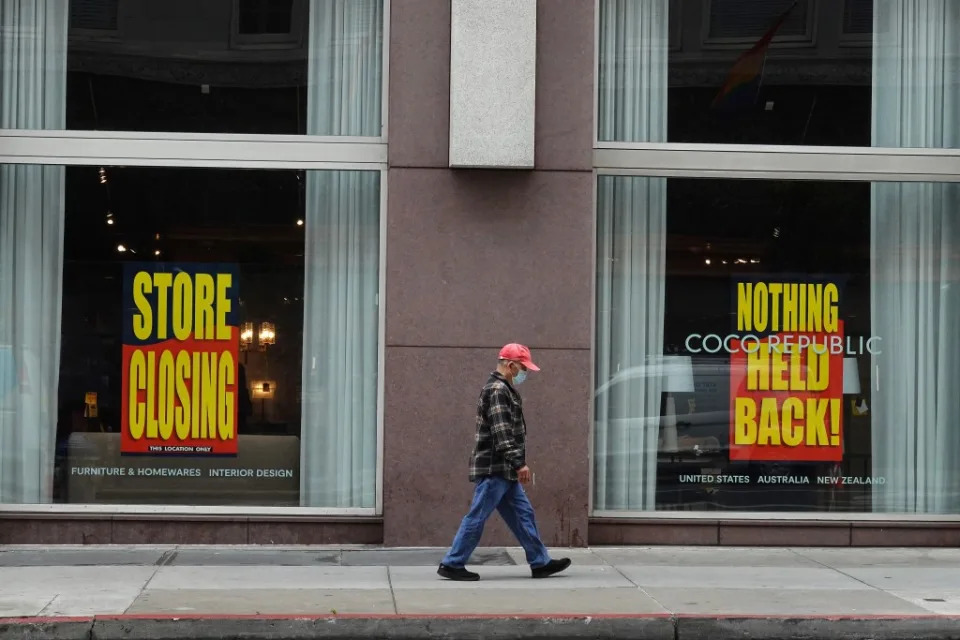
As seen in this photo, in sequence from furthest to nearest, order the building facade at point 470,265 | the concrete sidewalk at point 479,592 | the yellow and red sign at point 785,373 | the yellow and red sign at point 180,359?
the yellow and red sign at point 785,373
the yellow and red sign at point 180,359
the building facade at point 470,265
the concrete sidewalk at point 479,592

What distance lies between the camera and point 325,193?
11.9 m

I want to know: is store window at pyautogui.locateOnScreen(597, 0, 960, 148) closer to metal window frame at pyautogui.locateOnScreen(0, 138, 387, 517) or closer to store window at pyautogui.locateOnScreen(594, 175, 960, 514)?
store window at pyautogui.locateOnScreen(594, 175, 960, 514)

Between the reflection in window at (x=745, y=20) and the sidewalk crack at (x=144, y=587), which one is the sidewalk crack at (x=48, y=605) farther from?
the reflection in window at (x=745, y=20)

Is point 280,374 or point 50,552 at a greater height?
point 280,374

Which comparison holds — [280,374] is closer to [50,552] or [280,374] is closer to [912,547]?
[50,552]

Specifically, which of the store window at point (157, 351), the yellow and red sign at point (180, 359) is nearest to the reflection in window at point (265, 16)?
the store window at point (157, 351)

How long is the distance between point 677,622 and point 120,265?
605cm

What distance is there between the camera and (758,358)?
12.0 metres

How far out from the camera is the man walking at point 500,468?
970 centimetres

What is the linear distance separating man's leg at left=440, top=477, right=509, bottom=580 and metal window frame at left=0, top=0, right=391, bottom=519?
1939 millimetres

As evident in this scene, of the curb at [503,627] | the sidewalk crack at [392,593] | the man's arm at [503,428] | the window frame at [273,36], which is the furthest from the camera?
the window frame at [273,36]

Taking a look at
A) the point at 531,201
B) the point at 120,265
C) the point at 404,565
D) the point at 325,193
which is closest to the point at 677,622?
the point at 404,565

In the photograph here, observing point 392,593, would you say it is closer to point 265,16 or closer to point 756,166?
point 756,166

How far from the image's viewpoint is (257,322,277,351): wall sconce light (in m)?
11.7
